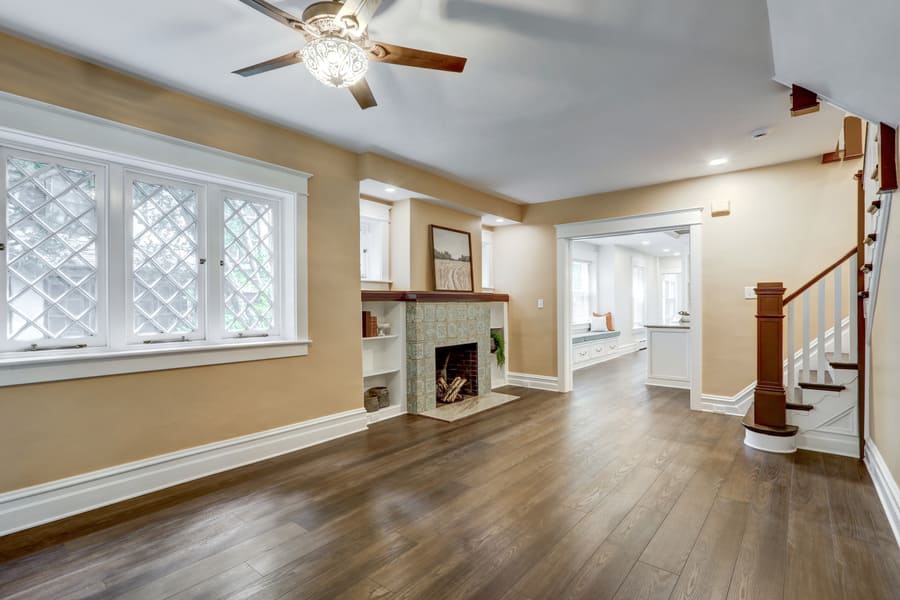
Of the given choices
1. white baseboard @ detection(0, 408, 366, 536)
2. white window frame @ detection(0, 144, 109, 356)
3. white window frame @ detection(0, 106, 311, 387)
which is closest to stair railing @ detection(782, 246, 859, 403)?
white baseboard @ detection(0, 408, 366, 536)

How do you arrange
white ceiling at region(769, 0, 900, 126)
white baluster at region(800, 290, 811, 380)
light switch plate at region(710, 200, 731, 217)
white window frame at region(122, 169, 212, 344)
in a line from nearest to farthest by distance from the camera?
white ceiling at region(769, 0, 900, 126) → white window frame at region(122, 169, 212, 344) → white baluster at region(800, 290, 811, 380) → light switch plate at region(710, 200, 731, 217)

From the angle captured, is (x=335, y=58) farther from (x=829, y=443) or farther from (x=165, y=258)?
(x=829, y=443)

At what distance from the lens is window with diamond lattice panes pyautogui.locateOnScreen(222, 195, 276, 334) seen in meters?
3.17

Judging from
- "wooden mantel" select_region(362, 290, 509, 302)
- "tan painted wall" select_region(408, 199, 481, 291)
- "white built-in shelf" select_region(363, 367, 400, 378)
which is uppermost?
"tan painted wall" select_region(408, 199, 481, 291)

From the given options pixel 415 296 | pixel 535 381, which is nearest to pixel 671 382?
pixel 535 381

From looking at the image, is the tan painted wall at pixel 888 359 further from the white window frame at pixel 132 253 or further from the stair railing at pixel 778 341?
the white window frame at pixel 132 253

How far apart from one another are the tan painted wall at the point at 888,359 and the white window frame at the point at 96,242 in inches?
174

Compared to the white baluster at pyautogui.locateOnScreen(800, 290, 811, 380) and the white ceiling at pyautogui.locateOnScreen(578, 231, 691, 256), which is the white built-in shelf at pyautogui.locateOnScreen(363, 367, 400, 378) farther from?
the white ceiling at pyautogui.locateOnScreen(578, 231, 691, 256)

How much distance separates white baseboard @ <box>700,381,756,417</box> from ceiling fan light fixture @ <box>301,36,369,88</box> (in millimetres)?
4555

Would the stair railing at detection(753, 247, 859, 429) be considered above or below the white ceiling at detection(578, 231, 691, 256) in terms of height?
below

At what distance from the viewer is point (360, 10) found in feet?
5.49

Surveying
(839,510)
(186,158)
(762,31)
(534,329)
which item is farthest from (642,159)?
(186,158)

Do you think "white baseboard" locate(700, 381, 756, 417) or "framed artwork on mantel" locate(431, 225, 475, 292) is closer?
"white baseboard" locate(700, 381, 756, 417)

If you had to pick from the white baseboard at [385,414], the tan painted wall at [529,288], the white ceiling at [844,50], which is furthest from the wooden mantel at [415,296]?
the white ceiling at [844,50]
